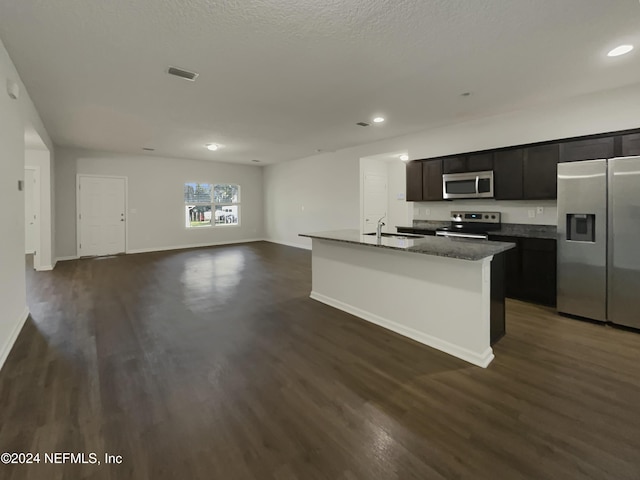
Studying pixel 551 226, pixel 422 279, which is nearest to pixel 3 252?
pixel 422 279

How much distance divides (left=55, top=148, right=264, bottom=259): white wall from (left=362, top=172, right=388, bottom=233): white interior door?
4620 millimetres

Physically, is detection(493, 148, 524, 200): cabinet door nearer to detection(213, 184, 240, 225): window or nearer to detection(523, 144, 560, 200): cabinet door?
detection(523, 144, 560, 200): cabinet door

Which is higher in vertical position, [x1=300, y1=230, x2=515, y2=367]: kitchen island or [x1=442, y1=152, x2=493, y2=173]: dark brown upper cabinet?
[x1=442, y1=152, x2=493, y2=173]: dark brown upper cabinet

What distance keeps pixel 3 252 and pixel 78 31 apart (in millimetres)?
1881

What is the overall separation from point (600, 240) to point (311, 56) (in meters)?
3.48

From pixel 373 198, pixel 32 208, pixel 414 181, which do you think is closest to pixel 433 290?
pixel 414 181

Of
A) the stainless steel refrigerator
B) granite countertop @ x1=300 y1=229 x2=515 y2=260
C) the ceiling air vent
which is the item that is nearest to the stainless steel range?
the stainless steel refrigerator

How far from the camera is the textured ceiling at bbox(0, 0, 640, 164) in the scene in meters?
2.12

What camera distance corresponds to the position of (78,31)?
235 cm

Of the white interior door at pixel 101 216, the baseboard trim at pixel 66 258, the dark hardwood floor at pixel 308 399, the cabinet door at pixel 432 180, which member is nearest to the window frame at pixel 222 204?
the white interior door at pixel 101 216

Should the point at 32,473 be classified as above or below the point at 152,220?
below

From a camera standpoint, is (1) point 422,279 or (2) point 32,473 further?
(1) point 422,279

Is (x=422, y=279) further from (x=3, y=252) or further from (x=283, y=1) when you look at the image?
(x=3, y=252)

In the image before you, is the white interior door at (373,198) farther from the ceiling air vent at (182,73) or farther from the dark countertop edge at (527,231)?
the ceiling air vent at (182,73)
